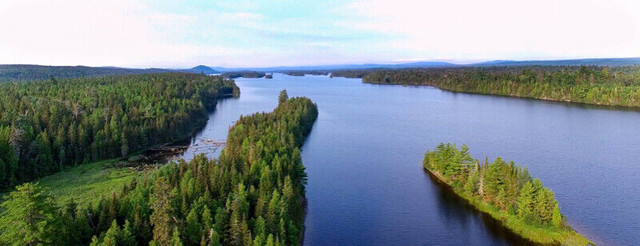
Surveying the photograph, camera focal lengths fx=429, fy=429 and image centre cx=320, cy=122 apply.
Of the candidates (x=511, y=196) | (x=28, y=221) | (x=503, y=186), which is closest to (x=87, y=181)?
(x=28, y=221)

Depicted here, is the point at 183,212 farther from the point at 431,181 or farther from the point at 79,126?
the point at 79,126

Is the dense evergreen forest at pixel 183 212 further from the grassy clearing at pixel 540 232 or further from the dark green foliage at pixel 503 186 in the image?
the grassy clearing at pixel 540 232

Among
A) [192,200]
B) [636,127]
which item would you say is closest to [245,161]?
[192,200]

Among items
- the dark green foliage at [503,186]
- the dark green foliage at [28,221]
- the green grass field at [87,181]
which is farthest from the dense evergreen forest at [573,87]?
the dark green foliage at [28,221]

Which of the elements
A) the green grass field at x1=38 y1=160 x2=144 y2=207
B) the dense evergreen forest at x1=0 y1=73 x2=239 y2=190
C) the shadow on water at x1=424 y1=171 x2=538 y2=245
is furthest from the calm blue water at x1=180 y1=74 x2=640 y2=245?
the green grass field at x1=38 y1=160 x2=144 y2=207

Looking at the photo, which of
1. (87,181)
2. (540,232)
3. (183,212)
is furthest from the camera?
(87,181)

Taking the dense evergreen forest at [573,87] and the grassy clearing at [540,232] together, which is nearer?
the grassy clearing at [540,232]
